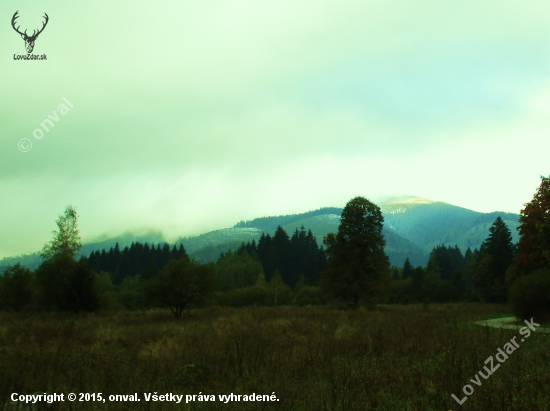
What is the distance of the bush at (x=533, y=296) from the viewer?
17.5 metres

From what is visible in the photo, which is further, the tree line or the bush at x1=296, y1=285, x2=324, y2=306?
the bush at x1=296, y1=285, x2=324, y2=306

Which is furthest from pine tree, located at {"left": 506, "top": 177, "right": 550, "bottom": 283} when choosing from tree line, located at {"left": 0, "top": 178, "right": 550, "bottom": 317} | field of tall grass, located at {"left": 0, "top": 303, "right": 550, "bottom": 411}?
field of tall grass, located at {"left": 0, "top": 303, "right": 550, "bottom": 411}

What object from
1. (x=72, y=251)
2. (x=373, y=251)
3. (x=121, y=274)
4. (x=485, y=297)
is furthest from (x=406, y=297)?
(x=121, y=274)

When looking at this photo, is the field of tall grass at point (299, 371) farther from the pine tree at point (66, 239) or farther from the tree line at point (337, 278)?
the pine tree at point (66, 239)

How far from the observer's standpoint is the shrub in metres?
17.5

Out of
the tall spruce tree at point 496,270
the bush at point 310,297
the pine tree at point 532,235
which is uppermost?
the pine tree at point 532,235

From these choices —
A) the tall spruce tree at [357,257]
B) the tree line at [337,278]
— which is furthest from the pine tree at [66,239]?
the tall spruce tree at [357,257]

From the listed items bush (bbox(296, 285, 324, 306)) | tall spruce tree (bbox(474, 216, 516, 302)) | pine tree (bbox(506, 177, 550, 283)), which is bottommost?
bush (bbox(296, 285, 324, 306))

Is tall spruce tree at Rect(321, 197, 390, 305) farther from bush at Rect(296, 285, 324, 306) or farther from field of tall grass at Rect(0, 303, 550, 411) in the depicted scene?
field of tall grass at Rect(0, 303, 550, 411)

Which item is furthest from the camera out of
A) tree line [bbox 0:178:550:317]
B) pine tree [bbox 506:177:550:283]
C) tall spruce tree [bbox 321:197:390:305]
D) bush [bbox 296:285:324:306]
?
bush [bbox 296:285:324:306]

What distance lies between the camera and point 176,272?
31297 mm

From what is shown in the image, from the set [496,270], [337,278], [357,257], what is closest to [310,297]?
[337,278]

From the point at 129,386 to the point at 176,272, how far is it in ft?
75.1

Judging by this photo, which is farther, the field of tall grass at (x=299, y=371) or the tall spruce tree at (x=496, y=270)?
the tall spruce tree at (x=496, y=270)
